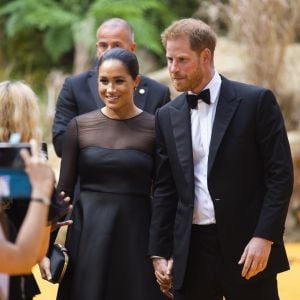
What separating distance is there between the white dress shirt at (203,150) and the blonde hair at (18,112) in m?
1.00

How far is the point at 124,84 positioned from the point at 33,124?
1345mm

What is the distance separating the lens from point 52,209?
11.2 feet

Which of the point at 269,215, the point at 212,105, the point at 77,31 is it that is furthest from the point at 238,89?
the point at 77,31

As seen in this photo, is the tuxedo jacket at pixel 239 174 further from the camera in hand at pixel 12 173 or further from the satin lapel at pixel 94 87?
the camera in hand at pixel 12 173

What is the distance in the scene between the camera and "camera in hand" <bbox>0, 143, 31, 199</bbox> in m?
2.99

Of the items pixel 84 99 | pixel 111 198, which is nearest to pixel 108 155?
pixel 111 198

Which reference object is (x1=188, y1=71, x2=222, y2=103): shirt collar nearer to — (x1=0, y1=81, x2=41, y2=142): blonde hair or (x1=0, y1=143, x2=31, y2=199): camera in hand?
(x1=0, y1=81, x2=41, y2=142): blonde hair

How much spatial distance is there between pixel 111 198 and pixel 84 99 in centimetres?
101

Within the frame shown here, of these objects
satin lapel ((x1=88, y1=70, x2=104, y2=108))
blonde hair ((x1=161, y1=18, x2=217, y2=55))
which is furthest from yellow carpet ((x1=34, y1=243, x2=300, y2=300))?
blonde hair ((x1=161, y1=18, x2=217, y2=55))

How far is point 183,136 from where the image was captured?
4.30 meters

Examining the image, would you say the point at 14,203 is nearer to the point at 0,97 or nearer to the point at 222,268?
the point at 0,97

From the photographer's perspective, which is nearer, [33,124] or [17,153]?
[17,153]

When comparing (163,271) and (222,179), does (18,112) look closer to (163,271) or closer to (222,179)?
(222,179)

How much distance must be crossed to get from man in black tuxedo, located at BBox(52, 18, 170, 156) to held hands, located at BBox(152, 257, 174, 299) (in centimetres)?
128
